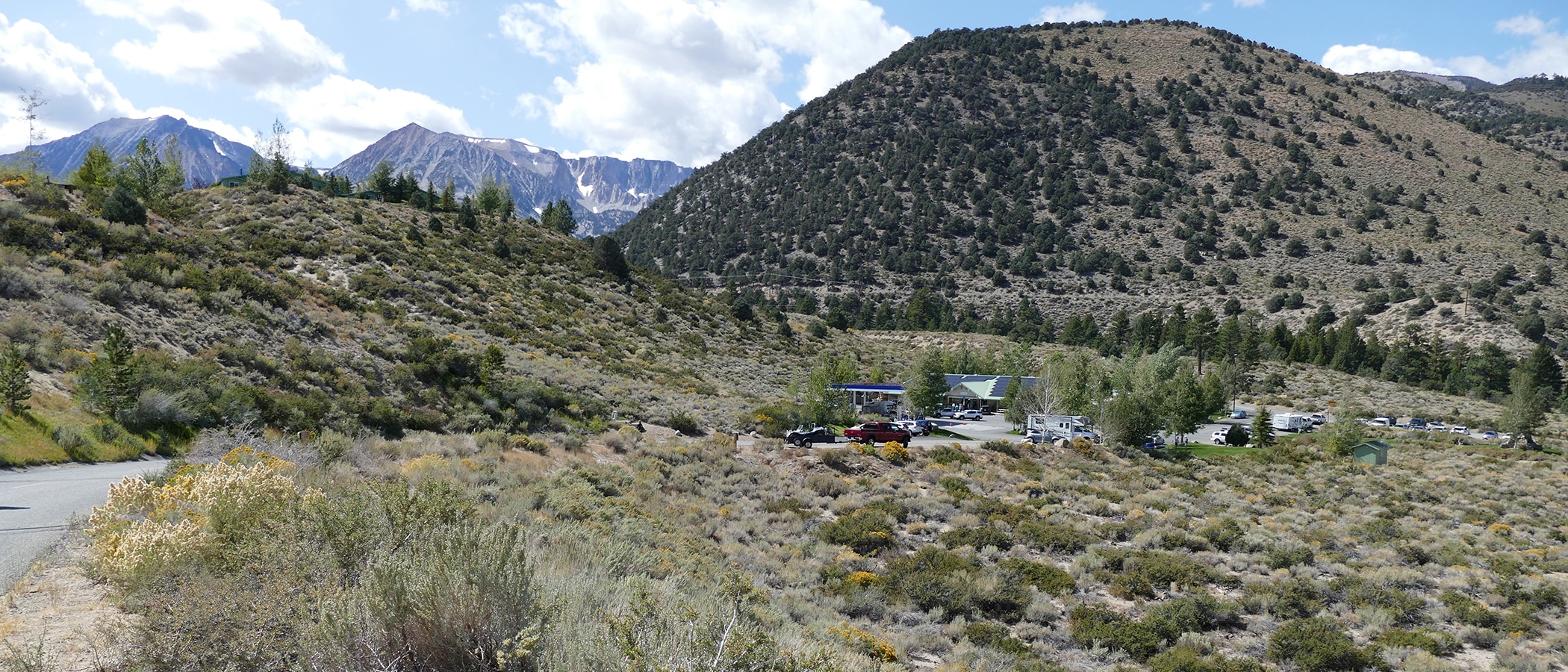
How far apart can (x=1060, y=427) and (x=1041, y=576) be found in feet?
98.0

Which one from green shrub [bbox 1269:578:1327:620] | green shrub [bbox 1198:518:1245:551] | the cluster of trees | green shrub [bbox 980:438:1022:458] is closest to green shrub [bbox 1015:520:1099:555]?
green shrub [bbox 1198:518:1245:551]

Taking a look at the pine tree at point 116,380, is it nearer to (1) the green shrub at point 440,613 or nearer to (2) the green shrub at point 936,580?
(1) the green shrub at point 440,613

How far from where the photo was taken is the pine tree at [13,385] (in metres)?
12.5

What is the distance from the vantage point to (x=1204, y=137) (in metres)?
116

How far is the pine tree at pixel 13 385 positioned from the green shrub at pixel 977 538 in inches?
726

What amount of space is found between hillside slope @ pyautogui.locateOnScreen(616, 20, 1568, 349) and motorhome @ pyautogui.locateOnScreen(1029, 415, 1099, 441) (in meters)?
48.5

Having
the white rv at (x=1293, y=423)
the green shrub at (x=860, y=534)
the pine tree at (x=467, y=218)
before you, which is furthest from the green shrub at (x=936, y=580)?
the pine tree at (x=467, y=218)

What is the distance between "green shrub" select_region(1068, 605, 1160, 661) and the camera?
1093 centimetres

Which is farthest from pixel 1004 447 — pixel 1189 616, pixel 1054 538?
pixel 1189 616

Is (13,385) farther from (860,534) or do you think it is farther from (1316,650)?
(1316,650)

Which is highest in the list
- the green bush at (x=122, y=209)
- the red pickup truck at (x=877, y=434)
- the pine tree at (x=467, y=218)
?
the pine tree at (x=467, y=218)

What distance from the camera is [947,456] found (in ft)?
86.5

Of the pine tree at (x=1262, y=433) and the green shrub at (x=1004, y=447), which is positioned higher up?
the green shrub at (x=1004, y=447)

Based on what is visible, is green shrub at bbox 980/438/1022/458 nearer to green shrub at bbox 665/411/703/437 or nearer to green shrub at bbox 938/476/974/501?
green shrub at bbox 938/476/974/501
